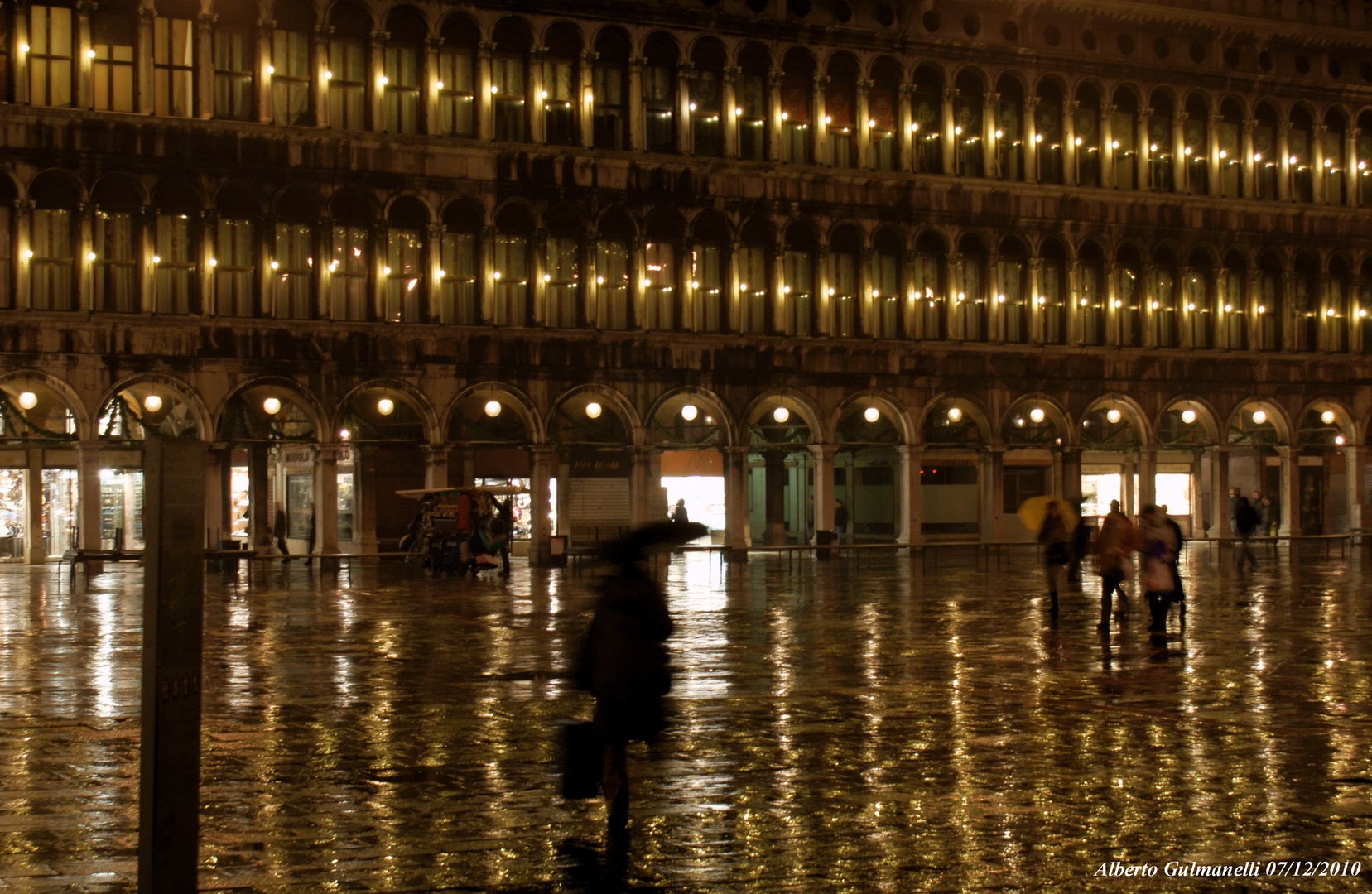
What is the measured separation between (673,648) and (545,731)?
5.00 metres

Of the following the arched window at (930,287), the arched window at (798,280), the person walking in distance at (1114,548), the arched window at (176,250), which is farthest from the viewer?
the arched window at (930,287)

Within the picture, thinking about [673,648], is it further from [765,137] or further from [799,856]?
[765,137]

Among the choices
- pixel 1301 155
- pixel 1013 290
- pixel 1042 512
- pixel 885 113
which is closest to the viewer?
pixel 1042 512

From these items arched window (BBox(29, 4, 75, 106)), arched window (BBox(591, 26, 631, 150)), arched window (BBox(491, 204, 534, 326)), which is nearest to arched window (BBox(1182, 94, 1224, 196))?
arched window (BBox(591, 26, 631, 150))

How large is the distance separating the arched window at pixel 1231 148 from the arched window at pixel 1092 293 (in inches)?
178

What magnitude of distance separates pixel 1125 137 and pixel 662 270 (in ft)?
45.2

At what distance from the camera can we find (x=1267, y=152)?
3988cm

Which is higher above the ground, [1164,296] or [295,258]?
[295,258]

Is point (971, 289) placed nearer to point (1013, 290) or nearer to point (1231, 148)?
point (1013, 290)

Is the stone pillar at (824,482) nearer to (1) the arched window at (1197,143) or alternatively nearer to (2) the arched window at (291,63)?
(1) the arched window at (1197,143)

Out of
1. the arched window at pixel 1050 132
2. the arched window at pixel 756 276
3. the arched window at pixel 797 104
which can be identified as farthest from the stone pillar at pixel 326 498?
the arched window at pixel 1050 132

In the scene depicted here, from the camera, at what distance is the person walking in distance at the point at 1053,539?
17812 mm

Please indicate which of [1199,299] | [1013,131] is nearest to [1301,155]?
[1199,299]

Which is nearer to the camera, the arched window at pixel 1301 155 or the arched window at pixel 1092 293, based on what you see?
the arched window at pixel 1092 293
